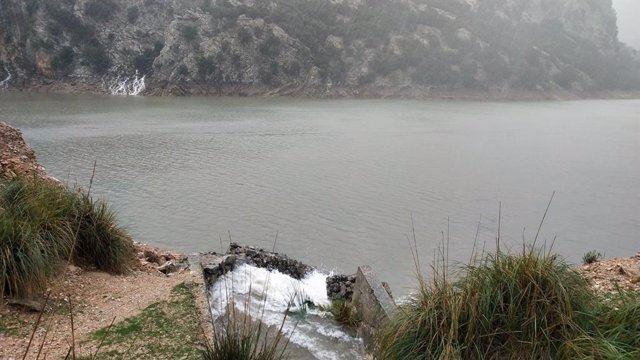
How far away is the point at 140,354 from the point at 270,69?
7413cm

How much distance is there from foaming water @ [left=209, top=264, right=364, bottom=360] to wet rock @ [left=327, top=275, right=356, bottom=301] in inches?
6.5

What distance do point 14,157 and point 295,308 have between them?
651 cm

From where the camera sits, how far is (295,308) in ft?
26.8

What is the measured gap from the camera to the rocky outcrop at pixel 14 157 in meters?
9.28

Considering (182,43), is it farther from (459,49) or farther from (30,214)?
(30,214)

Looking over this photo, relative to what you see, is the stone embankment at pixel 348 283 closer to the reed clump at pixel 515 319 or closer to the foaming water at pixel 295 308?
the foaming water at pixel 295 308

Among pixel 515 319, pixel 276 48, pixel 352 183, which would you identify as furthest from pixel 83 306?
pixel 276 48

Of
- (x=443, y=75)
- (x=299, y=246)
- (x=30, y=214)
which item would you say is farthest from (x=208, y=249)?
(x=443, y=75)

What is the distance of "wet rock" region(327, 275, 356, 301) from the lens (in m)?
9.27

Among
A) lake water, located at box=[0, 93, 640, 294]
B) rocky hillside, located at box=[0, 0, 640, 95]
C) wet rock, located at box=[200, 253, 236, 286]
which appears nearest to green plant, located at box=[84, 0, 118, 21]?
rocky hillside, located at box=[0, 0, 640, 95]

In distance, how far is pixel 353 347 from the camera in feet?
23.0

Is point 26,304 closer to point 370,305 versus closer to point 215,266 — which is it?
point 215,266

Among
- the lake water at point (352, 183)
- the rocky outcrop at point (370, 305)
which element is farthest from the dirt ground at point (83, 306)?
the lake water at point (352, 183)

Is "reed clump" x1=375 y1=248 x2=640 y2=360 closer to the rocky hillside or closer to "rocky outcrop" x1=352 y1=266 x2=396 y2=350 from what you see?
"rocky outcrop" x1=352 y1=266 x2=396 y2=350
